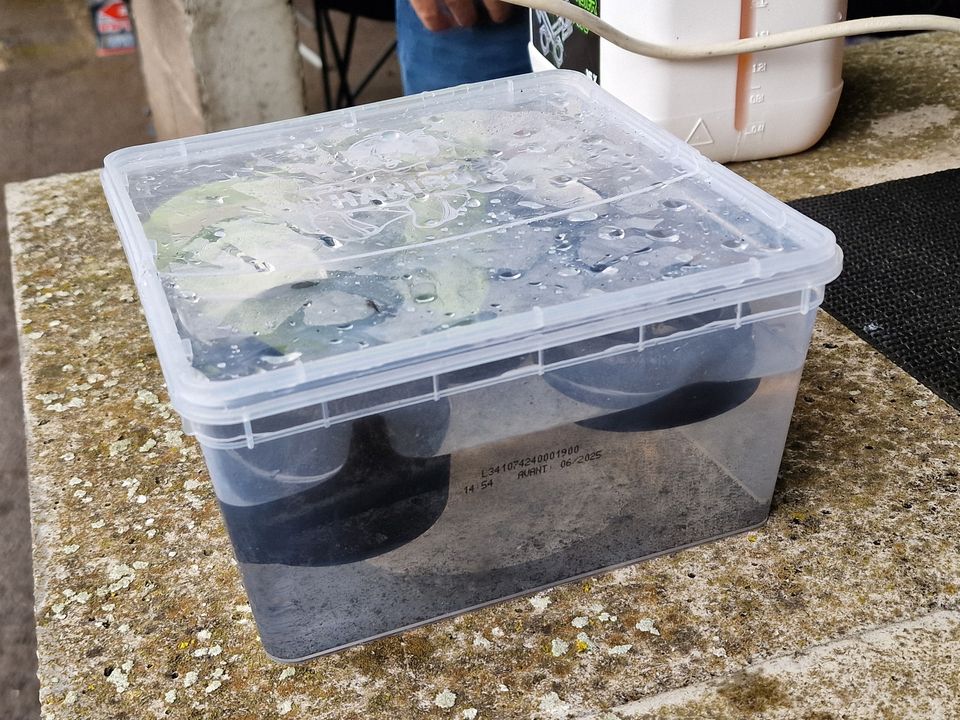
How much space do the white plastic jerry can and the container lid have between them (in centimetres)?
26

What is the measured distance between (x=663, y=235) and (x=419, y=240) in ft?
0.47

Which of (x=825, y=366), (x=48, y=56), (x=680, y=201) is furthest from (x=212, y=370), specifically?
(x=48, y=56)

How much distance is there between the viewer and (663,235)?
22.1 inches

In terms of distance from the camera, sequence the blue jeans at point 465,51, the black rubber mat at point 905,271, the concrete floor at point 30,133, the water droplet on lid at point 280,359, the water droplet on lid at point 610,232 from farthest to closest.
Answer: the concrete floor at point 30,133
the blue jeans at point 465,51
the black rubber mat at point 905,271
the water droplet on lid at point 610,232
the water droplet on lid at point 280,359

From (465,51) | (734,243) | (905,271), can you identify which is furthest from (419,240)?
(465,51)

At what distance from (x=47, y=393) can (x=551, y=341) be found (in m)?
0.50

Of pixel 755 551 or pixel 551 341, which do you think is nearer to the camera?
pixel 551 341

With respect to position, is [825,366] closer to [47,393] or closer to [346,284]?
[346,284]

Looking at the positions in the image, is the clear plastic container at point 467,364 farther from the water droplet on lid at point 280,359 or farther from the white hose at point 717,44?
the white hose at point 717,44

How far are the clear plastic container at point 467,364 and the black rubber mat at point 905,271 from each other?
0.86ft

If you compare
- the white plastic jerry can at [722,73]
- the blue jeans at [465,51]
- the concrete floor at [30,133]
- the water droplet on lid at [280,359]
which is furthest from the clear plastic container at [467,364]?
the concrete floor at [30,133]

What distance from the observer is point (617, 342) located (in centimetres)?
51

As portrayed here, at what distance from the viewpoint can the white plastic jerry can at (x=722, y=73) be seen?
3.19ft

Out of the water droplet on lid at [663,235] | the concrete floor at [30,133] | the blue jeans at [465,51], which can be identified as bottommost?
the concrete floor at [30,133]
